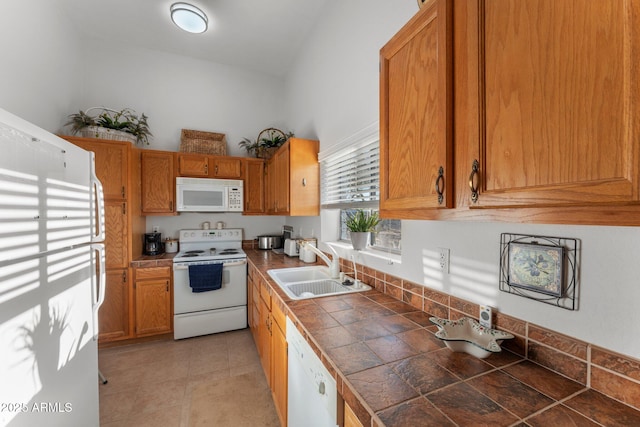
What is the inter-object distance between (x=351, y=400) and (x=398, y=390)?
0.47 feet

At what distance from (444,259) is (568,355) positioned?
1.72ft

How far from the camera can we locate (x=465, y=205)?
2.62 ft

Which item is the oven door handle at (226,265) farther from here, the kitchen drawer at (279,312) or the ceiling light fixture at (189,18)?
the ceiling light fixture at (189,18)

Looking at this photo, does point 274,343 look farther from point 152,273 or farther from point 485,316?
point 152,273

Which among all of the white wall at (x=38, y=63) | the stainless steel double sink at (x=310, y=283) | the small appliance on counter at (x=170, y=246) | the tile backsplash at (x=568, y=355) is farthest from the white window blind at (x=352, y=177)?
the white wall at (x=38, y=63)

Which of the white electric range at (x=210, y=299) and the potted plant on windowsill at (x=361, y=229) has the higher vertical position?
the potted plant on windowsill at (x=361, y=229)

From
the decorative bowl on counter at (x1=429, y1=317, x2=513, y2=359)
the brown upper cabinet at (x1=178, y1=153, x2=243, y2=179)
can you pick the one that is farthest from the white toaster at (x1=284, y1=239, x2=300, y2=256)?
the decorative bowl on counter at (x1=429, y1=317, x2=513, y2=359)

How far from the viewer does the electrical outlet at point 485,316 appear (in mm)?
1040

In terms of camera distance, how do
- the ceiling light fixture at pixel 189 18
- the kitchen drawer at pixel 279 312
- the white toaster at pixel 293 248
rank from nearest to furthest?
the kitchen drawer at pixel 279 312
the ceiling light fixture at pixel 189 18
the white toaster at pixel 293 248

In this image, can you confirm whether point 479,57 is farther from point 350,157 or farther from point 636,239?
point 350,157

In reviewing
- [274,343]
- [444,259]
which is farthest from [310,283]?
[444,259]

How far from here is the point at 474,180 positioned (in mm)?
756

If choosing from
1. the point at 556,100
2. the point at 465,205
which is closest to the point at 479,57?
the point at 556,100

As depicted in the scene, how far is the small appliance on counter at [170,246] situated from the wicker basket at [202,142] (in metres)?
1.13
